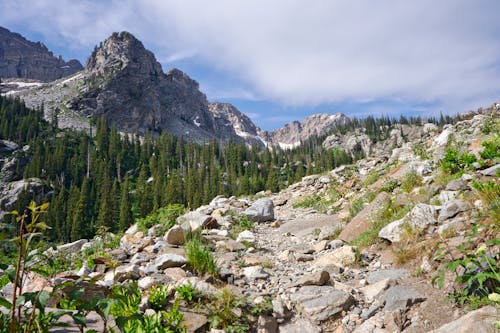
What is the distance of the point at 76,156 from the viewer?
114 meters

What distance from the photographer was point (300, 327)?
496cm

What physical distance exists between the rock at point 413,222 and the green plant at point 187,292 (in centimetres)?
461

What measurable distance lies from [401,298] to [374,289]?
77cm

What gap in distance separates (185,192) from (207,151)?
44.8 m

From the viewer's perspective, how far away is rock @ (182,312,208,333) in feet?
14.9

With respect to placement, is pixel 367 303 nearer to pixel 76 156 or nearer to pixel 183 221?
pixel 183 221

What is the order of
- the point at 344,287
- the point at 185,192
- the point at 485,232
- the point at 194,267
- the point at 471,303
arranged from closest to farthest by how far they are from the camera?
the point at 471,303 → the point at 485,232 → the point at 344,287 → the point at 194,267 → the point at 185,192

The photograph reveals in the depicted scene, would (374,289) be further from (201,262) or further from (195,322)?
(201,262)

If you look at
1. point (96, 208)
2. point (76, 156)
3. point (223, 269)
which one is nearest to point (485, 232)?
point (223, 269)

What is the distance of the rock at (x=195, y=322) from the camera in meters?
4.54

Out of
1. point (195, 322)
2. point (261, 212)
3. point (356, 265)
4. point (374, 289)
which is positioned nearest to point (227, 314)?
point (195, 322)

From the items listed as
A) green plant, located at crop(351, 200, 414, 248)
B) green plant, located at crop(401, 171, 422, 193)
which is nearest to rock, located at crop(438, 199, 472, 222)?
green plant, located at crop(351, 200, 414, 248)

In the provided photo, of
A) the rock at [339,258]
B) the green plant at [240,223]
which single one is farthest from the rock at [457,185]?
the green plant at [240,223]

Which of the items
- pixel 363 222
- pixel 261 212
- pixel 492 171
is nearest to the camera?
pixel 492 171
